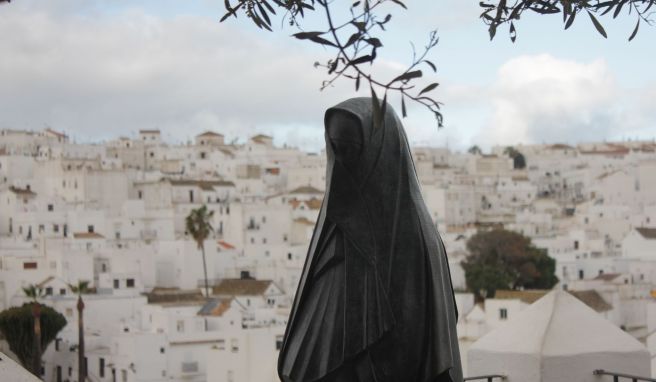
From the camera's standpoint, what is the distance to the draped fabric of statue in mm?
4602

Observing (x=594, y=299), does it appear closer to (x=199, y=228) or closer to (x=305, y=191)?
(x=199, y=228)

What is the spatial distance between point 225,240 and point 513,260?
16.2 metres

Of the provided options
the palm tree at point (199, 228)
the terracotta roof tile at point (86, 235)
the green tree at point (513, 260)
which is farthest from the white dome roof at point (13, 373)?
the terracotta roof tile at point (86, 235)

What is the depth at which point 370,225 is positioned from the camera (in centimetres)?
464

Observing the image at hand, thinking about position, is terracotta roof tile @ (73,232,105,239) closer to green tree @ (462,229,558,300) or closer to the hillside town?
the hillside town

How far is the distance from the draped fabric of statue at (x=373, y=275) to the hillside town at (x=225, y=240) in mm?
3101

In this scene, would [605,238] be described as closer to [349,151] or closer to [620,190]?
[620,190]

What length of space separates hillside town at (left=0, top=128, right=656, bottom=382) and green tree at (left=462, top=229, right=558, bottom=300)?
143cm

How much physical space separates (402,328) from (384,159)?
0.59 metres

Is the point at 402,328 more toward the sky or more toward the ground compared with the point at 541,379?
more toward the sky

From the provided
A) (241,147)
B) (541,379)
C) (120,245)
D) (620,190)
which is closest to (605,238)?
(620,190)

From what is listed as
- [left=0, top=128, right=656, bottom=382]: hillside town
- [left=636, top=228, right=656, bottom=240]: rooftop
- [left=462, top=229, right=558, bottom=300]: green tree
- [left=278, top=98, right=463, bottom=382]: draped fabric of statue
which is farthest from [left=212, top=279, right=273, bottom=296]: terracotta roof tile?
[left=278, top=98, right=463, bottom=382]: draped fabric of statue

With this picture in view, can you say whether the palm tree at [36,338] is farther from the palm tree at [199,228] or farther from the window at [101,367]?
the palm tree at [199,228]

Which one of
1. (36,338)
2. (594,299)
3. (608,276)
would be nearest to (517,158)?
(608,276)
